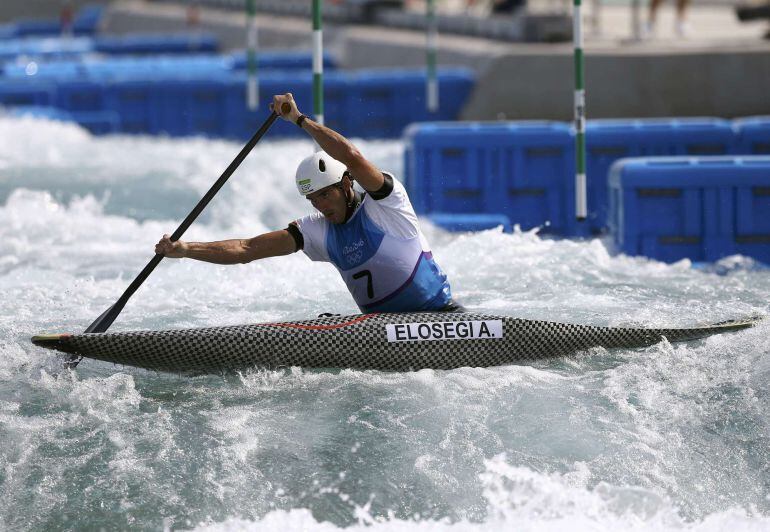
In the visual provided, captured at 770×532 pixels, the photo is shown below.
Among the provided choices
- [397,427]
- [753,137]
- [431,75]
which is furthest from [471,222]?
[431,75]

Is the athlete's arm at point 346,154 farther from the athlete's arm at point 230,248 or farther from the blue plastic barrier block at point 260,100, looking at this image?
the blue plastic barrier block at point 260,100

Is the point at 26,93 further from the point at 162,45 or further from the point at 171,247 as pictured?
the point at 171,247

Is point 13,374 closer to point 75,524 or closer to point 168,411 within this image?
point 168,411

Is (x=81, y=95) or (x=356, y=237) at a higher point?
(x=81, y=95)

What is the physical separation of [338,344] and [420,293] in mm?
502

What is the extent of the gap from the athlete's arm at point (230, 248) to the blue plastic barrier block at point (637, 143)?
456cm

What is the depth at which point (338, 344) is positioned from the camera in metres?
5.92

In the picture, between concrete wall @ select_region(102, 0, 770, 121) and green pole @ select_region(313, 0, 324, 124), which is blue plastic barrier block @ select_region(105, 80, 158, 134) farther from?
green pole @ select_region(313, 0, 324, 124)

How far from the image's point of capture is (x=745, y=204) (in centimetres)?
853

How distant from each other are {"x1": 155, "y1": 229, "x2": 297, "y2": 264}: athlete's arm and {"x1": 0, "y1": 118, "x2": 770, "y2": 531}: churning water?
21.4 inches

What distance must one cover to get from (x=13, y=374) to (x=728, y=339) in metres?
3.32

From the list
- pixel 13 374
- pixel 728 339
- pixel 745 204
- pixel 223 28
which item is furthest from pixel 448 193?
pixel 223 28

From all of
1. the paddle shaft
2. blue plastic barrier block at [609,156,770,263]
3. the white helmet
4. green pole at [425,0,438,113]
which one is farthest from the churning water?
green pole at [425,0,438,113]

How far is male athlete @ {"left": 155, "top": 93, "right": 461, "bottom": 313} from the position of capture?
231 inches
